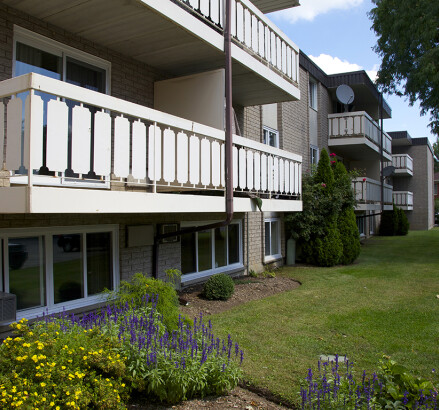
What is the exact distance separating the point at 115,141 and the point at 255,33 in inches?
195

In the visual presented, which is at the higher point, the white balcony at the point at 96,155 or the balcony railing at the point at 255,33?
the balcony railing at the point at 255,33

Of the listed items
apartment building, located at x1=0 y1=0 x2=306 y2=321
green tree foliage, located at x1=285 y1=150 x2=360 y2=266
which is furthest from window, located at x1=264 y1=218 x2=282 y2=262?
apartment building, located at x1=0 y1=0 x2=306 y2=321

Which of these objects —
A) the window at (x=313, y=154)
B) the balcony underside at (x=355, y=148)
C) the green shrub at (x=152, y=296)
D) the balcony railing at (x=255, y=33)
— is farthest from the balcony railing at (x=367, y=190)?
the green shrub at (x=152, y=296)

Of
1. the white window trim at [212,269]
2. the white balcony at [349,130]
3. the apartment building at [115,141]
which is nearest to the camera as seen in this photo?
the apartment building at [115,141]

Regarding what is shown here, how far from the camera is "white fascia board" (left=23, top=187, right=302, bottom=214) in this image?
4051 millimetres

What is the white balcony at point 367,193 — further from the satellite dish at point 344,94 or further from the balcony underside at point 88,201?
the balcony underside at point 88,201

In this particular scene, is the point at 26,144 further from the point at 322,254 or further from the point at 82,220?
the point at 322,254

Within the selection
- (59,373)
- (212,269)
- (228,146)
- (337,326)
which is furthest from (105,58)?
(337,326)

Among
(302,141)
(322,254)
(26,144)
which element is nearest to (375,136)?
A: (302,141)

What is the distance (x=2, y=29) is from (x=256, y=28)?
16.1ft

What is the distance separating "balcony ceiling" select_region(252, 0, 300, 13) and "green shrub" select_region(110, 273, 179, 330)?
29.6 feet

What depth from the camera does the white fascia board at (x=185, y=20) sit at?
5.95 m

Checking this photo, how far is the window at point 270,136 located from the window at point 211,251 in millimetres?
3091

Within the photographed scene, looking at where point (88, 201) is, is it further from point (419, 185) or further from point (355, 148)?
point (419, 185)
